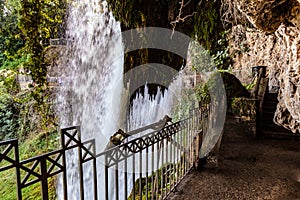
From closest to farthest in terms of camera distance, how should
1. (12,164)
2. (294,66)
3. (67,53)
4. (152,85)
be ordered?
1. (12,164)
2. (294,66)
3. (152,85)
4. (67,53)

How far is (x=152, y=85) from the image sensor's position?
5191 mm

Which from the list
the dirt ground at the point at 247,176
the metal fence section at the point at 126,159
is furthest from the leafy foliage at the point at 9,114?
the dirt ground at the point at 247,176

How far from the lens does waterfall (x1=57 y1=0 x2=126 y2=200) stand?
5738 mm

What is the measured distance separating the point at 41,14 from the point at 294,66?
3441mm

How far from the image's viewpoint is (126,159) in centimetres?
217

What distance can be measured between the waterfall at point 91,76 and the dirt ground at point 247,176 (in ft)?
8.70

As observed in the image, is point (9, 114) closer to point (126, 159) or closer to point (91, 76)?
point (91, 76)

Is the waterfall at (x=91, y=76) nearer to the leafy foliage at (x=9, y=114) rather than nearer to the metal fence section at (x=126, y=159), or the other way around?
the metal fence section at (x=126, y=159)

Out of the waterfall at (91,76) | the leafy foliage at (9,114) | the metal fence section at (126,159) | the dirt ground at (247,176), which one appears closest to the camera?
the metal fence section at (126,159)

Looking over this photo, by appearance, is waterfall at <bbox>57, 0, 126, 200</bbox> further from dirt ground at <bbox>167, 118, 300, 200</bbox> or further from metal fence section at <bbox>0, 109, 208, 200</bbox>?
dirt ground at <bbox>167, 118, 300, 200</bbox>

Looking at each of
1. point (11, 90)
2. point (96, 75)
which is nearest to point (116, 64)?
point (96, 75)

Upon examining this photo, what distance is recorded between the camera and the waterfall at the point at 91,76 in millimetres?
5738

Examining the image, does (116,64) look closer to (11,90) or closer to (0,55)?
(11,90)

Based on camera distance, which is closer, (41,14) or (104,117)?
(41,14)
